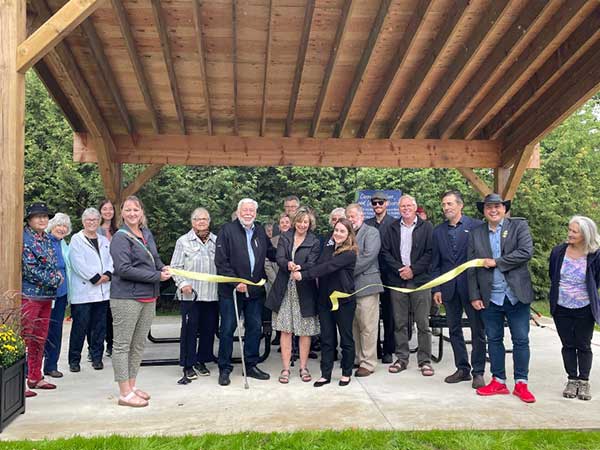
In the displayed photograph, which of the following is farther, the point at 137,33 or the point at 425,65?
the point at 425,65

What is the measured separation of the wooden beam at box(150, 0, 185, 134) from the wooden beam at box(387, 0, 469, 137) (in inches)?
120

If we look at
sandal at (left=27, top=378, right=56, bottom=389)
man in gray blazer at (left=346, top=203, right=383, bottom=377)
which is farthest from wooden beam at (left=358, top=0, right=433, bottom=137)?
sandal at (left=27, top=378, right=56, bottom=389)

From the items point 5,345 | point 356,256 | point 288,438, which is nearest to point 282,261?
point 356,256

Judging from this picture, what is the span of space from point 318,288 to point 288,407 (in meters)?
1.15

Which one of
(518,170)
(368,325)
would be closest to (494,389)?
(368,325)

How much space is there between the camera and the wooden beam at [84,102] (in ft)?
19.2

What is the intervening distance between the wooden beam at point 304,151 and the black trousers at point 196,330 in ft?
11.8

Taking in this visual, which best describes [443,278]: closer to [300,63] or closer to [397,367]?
[397,367]

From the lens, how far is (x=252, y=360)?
5113 mm

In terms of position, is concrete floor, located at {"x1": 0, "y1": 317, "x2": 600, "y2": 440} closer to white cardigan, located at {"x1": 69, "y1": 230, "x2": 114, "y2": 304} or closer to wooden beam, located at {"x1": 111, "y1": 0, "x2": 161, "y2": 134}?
white cardigan, located at {"x1": 69, "y1": 230, "x2": 114, "y2": 304}

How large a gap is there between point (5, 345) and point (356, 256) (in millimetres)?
2837

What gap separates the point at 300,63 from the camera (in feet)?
21.1

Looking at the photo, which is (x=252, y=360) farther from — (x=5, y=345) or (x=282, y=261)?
(x=5, y=345)

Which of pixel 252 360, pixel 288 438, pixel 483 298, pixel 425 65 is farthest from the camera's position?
pixel 425 65
